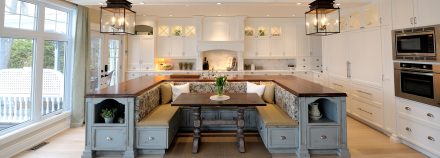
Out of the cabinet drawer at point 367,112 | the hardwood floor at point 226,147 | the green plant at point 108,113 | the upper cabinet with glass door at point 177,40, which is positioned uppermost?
the upper cabinet with glass door at point 177,40

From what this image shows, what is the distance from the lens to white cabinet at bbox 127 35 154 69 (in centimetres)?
730

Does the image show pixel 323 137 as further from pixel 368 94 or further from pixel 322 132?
pixel 368 94

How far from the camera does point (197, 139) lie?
349 centimetres

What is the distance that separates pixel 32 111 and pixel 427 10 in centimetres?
585

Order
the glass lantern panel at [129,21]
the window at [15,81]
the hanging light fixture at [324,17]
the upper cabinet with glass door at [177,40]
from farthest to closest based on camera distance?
the upper cabinet with glass door at [177,40] → the window at [15,81] → the glass lantern panel at [129,21] → the hanging light fixture at [324,17]

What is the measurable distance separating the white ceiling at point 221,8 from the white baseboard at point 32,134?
87.2 inches

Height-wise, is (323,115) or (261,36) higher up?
(261,36)

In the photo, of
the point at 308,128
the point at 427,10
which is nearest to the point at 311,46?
the point at 427,10

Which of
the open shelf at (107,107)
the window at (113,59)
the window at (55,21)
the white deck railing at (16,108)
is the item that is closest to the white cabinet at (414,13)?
the open shelf at (107,107)

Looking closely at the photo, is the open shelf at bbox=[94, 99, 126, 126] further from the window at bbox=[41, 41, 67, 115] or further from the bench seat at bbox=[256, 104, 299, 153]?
the bench seat at bbox=[256, 104, 299, 153]

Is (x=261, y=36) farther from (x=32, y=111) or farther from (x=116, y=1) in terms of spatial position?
(x=32, y=111)

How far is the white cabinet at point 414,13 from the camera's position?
9.91ft

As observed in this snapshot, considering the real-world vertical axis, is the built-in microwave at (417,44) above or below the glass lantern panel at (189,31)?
below

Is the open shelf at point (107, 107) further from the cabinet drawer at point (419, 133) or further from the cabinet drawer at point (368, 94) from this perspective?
the cabinet drawer at point (368, 94)
